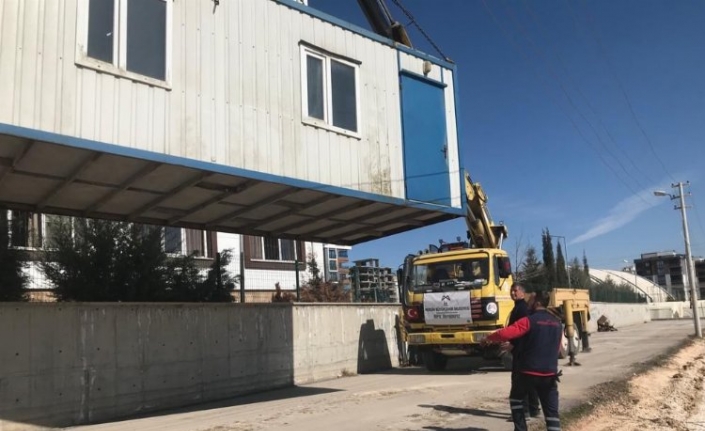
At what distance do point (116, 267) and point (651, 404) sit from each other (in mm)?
11105

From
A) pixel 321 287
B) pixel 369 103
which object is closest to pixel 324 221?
pixel 369 103

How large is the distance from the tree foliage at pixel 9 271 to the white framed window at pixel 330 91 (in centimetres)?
647

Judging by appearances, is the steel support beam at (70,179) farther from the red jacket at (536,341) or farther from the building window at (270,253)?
the building window at (270,253)

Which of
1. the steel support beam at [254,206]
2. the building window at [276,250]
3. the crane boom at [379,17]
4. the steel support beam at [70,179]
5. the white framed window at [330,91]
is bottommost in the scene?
the steel support beam at [254,206]

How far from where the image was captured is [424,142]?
439 inches

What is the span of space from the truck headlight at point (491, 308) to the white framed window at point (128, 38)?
9274mm

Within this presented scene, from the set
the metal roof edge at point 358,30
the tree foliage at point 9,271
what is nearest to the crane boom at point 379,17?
the metal roof edge at point 358,30

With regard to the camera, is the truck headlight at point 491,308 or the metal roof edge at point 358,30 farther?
the truck headlight at point 491,308

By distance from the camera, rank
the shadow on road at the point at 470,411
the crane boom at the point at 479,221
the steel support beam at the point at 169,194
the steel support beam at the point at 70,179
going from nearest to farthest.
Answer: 1. the steel support beam at the point at 70,179
2. the steel support beam at the point at 169,194
3. the shadow on road at the point at 470,411
4. the crane boom at the point at 479,221

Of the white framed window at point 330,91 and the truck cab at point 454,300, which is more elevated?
the white framed window at point 330,91

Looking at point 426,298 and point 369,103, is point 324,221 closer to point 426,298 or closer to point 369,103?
point 369,103

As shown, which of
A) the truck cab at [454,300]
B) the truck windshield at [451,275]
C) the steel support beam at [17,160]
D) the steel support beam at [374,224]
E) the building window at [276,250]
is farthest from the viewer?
the building window at [276,250]

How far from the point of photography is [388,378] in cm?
1509

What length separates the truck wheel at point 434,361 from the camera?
15922 millimetres
